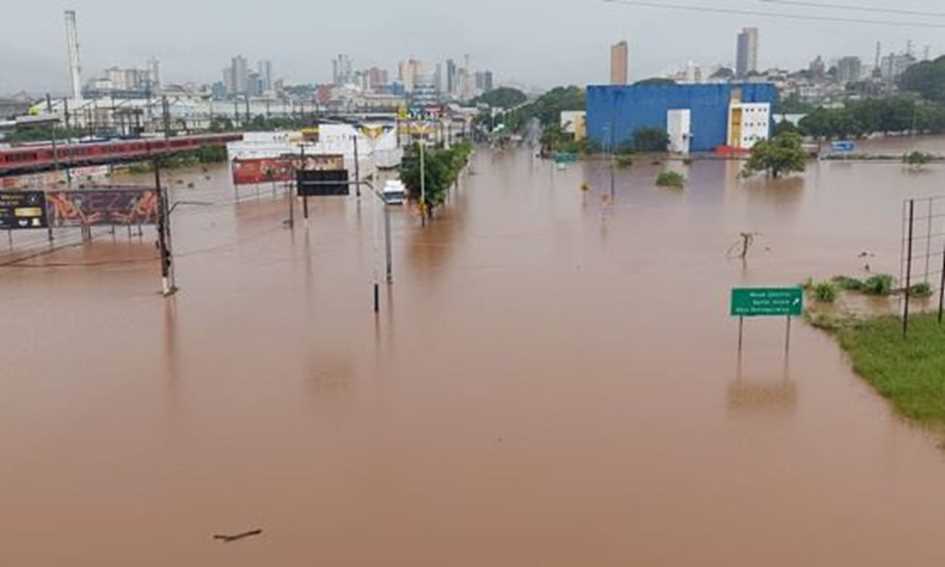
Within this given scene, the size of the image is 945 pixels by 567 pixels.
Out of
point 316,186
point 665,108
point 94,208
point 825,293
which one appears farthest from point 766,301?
point 665,108

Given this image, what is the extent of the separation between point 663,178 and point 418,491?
27.9m

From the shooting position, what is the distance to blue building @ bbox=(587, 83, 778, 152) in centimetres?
5234

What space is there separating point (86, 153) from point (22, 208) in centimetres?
1637

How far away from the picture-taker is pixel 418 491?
→ 23.6ft

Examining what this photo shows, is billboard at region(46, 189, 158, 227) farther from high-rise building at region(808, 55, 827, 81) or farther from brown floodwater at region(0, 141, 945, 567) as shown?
high-rise building at region(808, 55, 827, 81)

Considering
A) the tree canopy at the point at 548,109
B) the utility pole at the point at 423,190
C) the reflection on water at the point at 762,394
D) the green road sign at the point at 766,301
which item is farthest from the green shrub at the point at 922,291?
the tree canopy at the point at 548,109

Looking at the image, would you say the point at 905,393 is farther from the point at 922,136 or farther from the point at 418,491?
the point at 922,136

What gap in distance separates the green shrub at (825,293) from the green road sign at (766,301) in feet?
10.5

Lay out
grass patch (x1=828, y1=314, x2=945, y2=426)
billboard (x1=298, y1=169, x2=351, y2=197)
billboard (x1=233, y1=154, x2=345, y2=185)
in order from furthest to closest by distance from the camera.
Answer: billboard (x1=233, y1=154, x2=345, y2=185) < billboard (x1=298, y1=169, x2=351, y2=197) < grass patch (x1=828, y1=314, x2=945, y2=426)

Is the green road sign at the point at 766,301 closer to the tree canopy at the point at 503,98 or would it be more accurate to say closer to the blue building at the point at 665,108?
the blue building at the point at 665,108

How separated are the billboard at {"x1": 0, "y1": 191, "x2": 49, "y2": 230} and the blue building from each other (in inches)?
1479

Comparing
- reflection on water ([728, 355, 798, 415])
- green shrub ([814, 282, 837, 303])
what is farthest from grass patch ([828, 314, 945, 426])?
green shrub ([814, 282, 837, 303])

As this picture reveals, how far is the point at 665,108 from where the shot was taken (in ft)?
177

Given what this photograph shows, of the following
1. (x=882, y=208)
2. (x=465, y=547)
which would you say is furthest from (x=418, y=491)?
(x=882, y=208)
